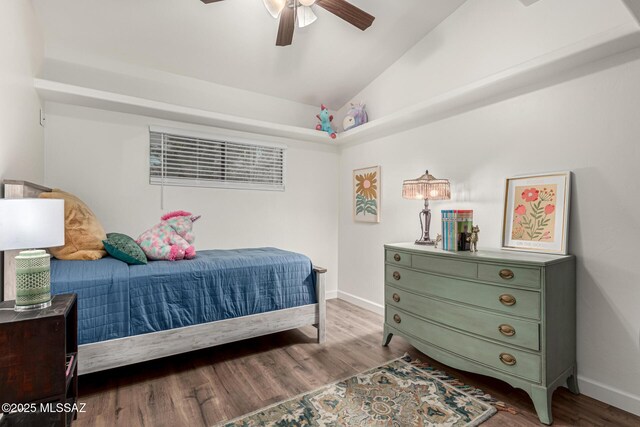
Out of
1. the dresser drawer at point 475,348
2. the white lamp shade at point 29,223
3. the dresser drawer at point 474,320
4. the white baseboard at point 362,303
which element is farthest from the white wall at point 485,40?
the white lamp shade at point 29,223

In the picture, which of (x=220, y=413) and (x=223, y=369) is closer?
(x=220, y=413)

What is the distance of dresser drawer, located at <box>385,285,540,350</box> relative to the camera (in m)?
1.78

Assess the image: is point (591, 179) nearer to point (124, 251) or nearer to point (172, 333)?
point (172, 333)

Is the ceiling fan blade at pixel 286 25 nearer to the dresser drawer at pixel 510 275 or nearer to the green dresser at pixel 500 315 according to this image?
the green dresser at pixel 500 315

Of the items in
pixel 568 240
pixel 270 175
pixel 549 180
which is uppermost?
pixel 270 175

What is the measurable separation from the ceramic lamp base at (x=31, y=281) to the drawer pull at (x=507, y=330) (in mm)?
2405

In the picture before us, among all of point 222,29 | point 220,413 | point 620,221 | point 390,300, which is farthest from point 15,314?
point 620,221

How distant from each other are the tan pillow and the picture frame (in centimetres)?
263

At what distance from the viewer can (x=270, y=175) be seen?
378 centimetres

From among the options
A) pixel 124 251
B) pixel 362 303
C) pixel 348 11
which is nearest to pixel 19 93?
pixel 124 251

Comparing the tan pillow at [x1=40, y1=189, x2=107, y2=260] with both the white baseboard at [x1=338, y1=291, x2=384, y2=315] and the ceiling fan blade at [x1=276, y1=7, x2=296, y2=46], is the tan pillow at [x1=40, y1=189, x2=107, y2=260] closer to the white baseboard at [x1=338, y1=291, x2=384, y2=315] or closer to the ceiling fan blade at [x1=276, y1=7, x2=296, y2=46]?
the ceiling fan blade at [x1=276, y1=7, x2=296, y2=46]

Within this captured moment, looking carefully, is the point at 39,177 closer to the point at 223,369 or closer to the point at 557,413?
the point at 223,369

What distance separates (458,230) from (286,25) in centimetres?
194

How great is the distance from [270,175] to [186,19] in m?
1.74
